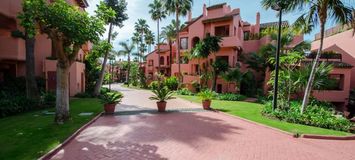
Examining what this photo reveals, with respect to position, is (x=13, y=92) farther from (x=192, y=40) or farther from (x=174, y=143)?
(x=192, y=40)

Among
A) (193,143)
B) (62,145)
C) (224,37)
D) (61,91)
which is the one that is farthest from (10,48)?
(224,37)

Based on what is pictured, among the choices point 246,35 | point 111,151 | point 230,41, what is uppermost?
point 246,35

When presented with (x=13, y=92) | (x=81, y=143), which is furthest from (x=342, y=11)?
(x=13, y=92)

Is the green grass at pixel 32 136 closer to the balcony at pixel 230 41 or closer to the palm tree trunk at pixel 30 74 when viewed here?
the palm tree trunk at pixel 30 74

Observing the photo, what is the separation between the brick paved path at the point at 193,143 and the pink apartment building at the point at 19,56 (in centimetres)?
1085

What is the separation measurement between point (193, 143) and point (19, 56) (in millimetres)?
16193

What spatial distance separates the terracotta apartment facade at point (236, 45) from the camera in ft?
79.3

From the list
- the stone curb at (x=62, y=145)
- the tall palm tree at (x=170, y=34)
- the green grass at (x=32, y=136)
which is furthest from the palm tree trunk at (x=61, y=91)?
the tall palm tree at (x=170, y=34)

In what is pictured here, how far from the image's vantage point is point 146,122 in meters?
12.1

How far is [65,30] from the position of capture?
32.8 feet

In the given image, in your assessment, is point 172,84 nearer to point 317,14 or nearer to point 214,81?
point 214,81

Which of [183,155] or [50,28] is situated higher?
[50,28]

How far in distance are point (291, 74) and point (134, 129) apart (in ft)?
33.9

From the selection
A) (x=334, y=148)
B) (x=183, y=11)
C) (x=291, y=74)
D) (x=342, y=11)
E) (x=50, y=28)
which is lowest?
(x=334, y=148)
